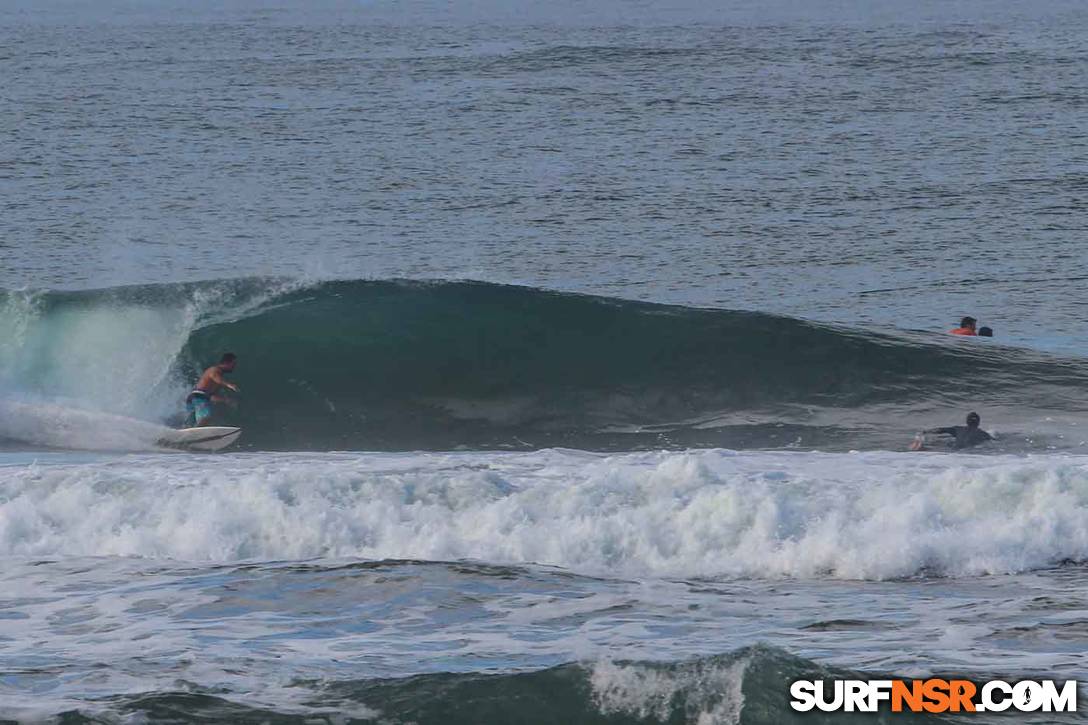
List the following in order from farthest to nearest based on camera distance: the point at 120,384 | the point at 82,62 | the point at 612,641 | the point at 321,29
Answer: the point at 321,29 → the point at 82,62 → the point at 120,384 → the point at 612,641

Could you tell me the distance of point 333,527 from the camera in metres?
12.6

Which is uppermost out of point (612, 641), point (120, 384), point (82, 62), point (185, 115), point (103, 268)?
point (82, 62)

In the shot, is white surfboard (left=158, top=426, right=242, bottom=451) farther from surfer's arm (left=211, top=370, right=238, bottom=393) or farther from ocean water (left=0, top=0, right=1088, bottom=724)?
surfer's arm (left=211, top=370, right=238, bottom=393)

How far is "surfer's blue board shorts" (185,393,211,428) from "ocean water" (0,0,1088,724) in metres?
0.49

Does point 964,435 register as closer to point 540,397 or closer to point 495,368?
point 540,397

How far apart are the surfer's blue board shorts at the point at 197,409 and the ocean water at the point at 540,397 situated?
490mm

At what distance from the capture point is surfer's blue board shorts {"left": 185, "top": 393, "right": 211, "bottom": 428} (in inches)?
697

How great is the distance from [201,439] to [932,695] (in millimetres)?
10433

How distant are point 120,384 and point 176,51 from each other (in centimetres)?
4457

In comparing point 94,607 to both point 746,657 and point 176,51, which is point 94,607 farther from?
point 176,51

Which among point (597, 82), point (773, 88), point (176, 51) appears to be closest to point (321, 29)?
point (176, 51)

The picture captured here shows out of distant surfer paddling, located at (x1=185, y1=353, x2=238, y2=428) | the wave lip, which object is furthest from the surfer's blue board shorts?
the wave lip

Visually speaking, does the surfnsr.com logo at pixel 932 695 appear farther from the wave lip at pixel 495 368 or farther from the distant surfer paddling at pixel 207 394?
the distant surfer paddling at pixel 207 394

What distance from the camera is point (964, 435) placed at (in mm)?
16172
